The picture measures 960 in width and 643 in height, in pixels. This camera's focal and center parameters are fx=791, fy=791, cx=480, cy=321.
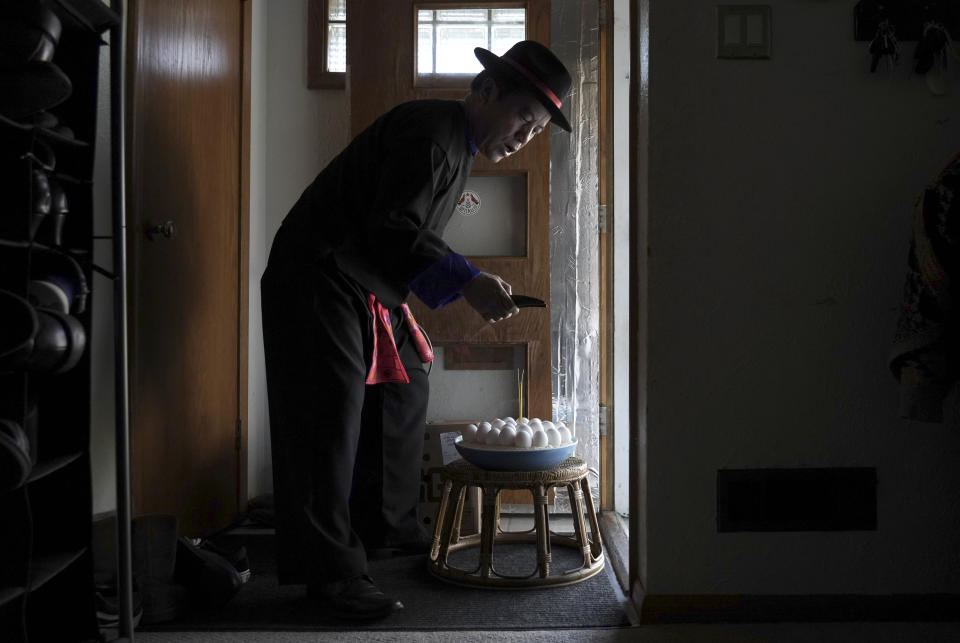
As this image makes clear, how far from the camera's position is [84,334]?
1352 millimetres

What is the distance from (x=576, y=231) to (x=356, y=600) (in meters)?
1.59

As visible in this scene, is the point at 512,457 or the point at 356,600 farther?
the point at 512,457

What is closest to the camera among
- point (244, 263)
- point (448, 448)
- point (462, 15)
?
point (448, 448)

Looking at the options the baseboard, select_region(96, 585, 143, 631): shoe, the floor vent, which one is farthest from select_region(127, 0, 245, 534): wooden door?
the floor vent

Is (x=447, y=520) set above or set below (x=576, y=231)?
below

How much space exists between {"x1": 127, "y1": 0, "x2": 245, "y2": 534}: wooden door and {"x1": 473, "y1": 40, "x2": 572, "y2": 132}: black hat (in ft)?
3.07

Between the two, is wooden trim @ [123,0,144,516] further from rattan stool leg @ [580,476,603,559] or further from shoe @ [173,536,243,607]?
rattan stool leg @ [580,476,603,559]

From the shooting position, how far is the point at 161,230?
6.86 ft

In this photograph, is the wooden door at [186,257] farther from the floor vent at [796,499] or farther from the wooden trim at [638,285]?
the floor vent at [796,499]

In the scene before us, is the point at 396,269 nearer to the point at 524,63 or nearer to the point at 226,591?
the point at 524,63

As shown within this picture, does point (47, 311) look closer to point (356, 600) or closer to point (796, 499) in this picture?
point (356, 600)

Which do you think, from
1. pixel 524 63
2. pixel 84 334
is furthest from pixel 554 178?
pixel 84 334

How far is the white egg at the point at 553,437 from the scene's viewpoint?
6.49 feet

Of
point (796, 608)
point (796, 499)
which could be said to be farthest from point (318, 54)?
point (796, 608)
